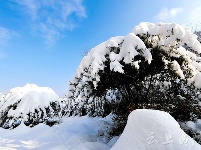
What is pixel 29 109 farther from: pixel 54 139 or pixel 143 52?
pixel 143 52

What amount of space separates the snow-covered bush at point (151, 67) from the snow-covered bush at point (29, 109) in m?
5.25

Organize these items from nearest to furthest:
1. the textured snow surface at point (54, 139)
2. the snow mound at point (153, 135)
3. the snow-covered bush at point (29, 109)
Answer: the snow mound at point (153, 135) < the textured snow surface at point (54, 139) < the snow-covered bush at point (29, 109)

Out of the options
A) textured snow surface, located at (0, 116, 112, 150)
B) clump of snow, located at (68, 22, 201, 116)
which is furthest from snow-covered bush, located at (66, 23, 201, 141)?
textured snow surface, located at (0, 116, 112, 150)

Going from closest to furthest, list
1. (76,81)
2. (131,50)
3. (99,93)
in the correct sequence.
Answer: (131,50)
(76,81)
(99,93)

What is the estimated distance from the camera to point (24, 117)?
37.4ft

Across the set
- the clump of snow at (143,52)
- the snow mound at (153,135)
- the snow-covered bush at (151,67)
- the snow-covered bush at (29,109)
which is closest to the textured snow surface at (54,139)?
the snow-covered bush at (151,67)

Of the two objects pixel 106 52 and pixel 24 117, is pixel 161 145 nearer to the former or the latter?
pixel 106 52

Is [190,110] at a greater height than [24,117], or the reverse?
[24,117]

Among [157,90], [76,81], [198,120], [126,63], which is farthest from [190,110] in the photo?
[76,81]

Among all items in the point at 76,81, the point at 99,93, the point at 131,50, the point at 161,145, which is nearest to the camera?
the point at 161,145

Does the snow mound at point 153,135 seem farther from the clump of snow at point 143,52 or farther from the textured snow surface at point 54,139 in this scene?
the textured snow surface at point 54,139

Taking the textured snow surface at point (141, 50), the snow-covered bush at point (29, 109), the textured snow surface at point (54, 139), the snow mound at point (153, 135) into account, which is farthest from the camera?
the snow-covered bush at point (29, 109)

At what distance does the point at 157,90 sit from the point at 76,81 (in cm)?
222

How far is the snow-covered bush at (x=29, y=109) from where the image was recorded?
Result: 37.5ft
